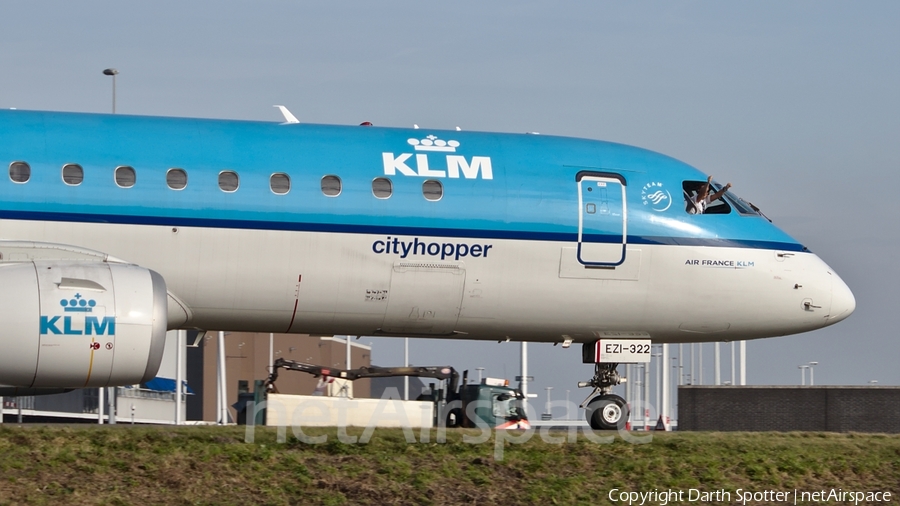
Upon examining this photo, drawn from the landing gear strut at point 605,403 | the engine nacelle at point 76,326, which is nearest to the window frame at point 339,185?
the engine nacelle at point 76,326

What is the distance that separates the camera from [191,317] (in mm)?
17891

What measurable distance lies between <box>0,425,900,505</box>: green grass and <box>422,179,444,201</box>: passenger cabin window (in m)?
3.65

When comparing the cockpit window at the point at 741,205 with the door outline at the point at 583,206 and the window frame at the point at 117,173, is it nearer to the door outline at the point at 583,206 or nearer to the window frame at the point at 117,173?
the door outline at the point at 583,206

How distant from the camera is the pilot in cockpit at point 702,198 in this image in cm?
1969

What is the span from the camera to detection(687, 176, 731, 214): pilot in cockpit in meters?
19.7

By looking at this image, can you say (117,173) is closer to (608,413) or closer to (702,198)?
(608,413)

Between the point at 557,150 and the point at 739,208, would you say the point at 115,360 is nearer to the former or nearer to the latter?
the point at 557,150

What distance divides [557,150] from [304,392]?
6202 cm

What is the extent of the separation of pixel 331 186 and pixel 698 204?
5.86 meters

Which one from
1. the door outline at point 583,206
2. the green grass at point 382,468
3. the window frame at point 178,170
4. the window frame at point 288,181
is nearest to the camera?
the green grass at point 382,468

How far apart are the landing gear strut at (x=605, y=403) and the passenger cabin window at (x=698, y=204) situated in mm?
2752

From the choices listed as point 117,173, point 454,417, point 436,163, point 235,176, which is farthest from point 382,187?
point 454,417

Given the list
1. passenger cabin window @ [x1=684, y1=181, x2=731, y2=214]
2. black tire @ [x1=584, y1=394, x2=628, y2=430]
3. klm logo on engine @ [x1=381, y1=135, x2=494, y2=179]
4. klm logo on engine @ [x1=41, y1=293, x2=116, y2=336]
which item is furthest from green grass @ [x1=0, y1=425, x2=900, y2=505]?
passenger cabin window @ [x1=684, y1=181, x2=731, y2=214]

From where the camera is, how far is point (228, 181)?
1758 centimetres
